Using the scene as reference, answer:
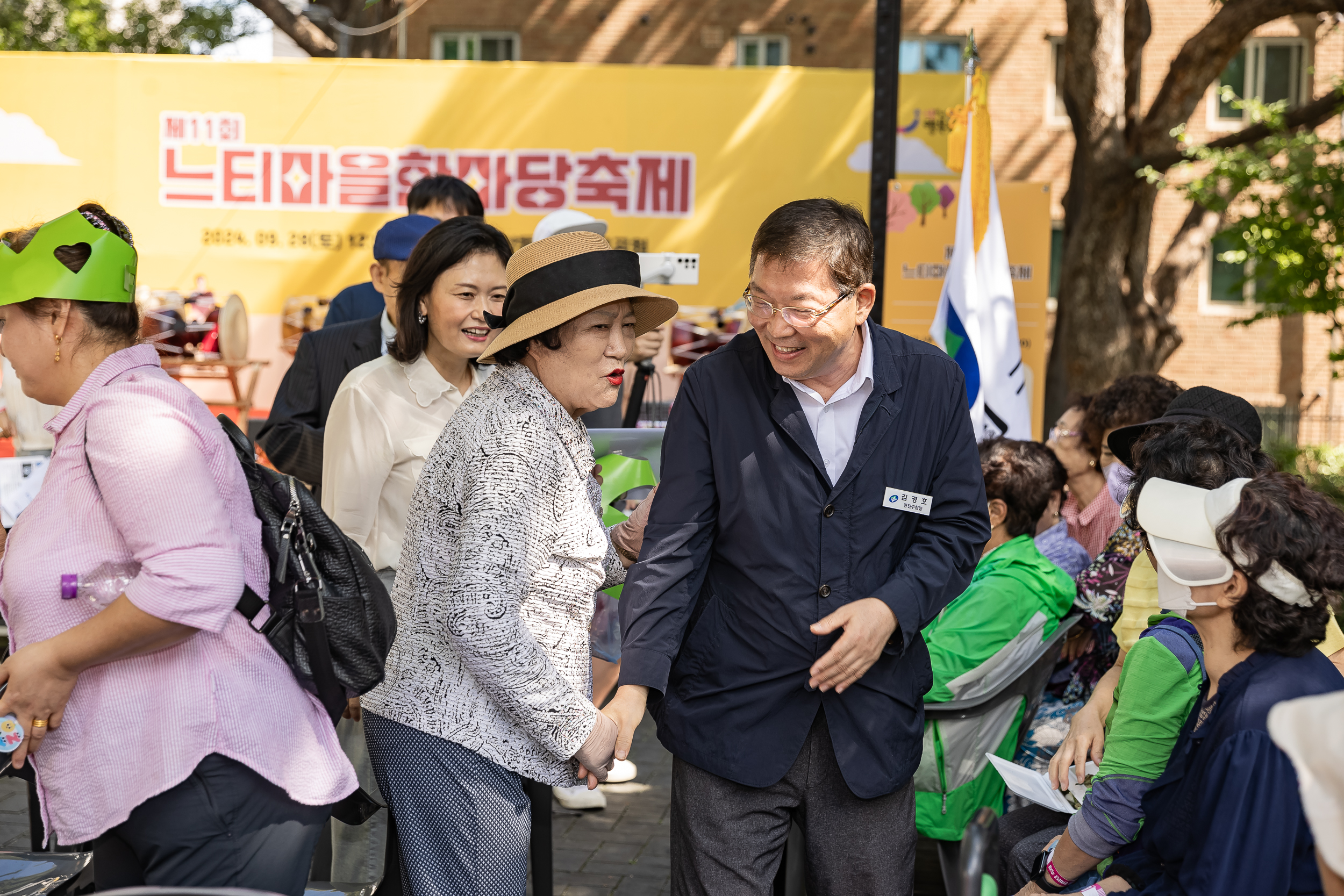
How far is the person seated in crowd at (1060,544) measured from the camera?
3.82m

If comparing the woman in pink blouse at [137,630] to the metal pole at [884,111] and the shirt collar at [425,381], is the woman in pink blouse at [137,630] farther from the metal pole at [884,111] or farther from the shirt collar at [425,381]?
the metal pole at [884,111]

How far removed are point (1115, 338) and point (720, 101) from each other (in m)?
5.77

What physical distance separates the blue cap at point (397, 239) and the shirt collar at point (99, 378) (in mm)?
1971

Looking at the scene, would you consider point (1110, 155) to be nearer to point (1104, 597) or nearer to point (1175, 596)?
point (1104, 597)

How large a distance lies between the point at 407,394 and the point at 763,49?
818 inches

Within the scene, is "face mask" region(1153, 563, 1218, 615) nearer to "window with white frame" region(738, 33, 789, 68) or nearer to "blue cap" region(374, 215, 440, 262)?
"blue cap" region(374, 215, 440, 262)

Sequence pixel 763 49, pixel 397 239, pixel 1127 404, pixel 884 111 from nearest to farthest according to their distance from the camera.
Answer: pixel 1127 404 < pixel 397 239 < pixel 884 111 < pixel 763 49

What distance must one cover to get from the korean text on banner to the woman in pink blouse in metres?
3.39

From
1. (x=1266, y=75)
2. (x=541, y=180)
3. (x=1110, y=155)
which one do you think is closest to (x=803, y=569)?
(x=541, y=180)

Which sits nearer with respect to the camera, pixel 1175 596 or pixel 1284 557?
pixel 1284 557

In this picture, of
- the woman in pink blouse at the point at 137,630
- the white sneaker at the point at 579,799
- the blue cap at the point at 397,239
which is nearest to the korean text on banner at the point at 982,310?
the white sneaker at the point at 579,799

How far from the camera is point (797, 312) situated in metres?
2.38

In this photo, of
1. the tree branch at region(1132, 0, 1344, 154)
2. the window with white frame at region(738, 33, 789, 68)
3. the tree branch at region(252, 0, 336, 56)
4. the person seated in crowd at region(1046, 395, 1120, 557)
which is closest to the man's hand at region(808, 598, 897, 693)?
the person seated in crowd at region(1046, 395, 1120, 557)

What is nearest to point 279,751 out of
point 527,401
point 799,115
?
point 527,401
